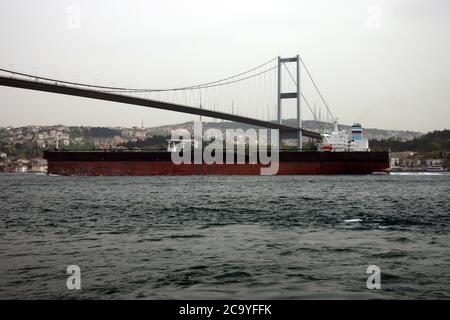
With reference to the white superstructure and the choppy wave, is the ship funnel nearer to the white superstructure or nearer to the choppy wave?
the white superstructure

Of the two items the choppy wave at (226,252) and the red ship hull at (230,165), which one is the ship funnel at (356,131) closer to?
the red ship hull at (230,165)

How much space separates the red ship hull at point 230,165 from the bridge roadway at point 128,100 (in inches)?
189

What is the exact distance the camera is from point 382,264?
24.6 ft

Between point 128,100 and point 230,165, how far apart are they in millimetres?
10900

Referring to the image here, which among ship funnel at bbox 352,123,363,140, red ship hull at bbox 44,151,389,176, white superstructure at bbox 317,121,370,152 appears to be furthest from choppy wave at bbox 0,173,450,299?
ship funnel at bbox 352,123,363,140

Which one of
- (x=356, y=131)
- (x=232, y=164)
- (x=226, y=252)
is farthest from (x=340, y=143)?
(x=226, y=252)

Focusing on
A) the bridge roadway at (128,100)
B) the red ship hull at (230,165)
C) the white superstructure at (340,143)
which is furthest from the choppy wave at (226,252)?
the white superstructure at (340,143)

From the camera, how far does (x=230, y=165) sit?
141 ft

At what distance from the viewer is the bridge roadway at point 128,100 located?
3784cm

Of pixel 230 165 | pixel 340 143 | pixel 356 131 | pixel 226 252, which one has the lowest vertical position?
pixel 226 252

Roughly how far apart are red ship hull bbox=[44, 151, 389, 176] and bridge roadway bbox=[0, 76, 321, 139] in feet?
15.8

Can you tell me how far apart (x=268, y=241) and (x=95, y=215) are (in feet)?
21.5

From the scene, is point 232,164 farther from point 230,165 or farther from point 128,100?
point 128,100
